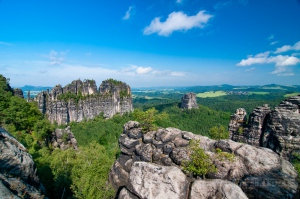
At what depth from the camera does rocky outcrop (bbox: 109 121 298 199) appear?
509 inches

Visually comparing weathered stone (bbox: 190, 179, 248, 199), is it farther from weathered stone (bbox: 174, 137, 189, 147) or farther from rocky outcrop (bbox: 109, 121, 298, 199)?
weathered stone (bbox: 174, 137, 189, 147)

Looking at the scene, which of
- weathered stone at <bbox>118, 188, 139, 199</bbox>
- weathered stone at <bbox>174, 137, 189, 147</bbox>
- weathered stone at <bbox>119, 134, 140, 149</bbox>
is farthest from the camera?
weathered stone at <bbox>119, 134, 140, 149</bbox>

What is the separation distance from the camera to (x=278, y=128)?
25.1 metres

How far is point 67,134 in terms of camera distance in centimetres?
3669

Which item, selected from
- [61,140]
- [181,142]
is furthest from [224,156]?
[61,140]

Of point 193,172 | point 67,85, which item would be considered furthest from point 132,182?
point 67,85

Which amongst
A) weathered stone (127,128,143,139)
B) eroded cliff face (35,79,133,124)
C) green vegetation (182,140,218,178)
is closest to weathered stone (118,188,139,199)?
green vegetation (182,140,218,178)

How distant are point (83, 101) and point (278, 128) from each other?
2352 inches

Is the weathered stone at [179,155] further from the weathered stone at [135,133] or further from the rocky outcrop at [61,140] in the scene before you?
the rocky outcrop at [61,140]

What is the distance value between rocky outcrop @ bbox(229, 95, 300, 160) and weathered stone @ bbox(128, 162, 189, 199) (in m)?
18.2

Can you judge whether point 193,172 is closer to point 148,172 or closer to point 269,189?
point 148,172

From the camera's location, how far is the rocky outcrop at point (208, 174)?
1293 cm

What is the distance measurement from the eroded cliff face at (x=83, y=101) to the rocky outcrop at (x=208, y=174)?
1916 inches

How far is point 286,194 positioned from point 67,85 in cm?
6763
